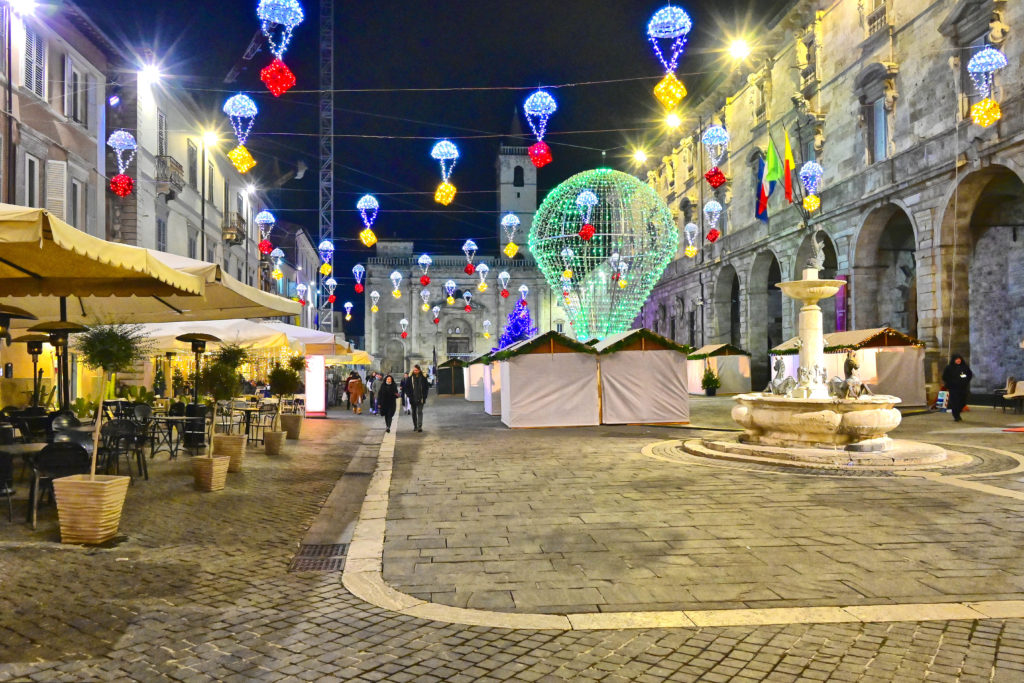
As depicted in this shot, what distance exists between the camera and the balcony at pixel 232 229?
104ft

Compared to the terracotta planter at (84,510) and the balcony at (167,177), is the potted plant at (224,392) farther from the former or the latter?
the balcony at (167,177)

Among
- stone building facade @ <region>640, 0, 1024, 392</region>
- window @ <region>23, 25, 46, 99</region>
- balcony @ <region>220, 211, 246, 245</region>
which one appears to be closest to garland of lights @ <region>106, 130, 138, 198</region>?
window @ <region>23, 25, 46, 99</region>

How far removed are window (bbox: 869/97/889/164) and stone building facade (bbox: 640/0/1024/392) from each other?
50 millimetres

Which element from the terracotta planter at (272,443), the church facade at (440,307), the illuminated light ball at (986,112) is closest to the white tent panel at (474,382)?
the terracotta planter at (272,443)

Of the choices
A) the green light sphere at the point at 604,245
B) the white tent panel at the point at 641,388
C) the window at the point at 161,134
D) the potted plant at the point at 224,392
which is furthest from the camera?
the window at the point at 161,134

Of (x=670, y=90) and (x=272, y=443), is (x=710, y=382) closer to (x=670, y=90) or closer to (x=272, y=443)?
(x=670, y=90)

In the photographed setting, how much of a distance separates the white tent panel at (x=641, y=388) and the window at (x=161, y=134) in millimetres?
17207

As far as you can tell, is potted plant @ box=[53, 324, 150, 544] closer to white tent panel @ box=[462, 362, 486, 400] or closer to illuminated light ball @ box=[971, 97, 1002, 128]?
illuminated light ball @ box=[971, 97, 1002, 128]

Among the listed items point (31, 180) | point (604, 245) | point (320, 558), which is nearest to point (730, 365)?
point (604, 245)

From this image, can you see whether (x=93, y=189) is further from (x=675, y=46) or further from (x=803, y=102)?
(x=803, y=102)

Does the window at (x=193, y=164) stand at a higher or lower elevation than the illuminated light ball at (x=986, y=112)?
higher

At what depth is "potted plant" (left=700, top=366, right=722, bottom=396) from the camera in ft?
98.8

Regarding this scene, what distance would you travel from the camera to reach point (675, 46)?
13.7 metres

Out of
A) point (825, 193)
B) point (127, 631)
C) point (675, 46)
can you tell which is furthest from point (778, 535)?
point (825, 193)
